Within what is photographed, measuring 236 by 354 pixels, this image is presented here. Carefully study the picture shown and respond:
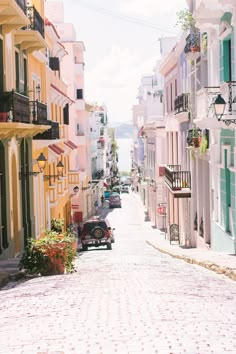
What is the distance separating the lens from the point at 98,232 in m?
29.2

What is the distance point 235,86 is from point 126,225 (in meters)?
34.1

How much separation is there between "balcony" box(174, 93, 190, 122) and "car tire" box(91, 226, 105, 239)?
226 inches

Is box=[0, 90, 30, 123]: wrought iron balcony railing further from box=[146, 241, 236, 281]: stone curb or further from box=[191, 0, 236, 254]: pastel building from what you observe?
box=[146, 241, 236, 281]: stone curb

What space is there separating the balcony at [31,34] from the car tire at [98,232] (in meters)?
8.76

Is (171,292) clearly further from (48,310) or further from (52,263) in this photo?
(52,263)

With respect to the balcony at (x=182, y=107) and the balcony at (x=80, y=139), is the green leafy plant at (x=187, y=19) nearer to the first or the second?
the balcony at (x=182, y=107)

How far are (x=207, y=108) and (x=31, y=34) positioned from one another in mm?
5942

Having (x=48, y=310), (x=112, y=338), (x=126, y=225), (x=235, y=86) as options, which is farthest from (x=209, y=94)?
(x=126, y=225)

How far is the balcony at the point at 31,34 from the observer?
68.8 ft

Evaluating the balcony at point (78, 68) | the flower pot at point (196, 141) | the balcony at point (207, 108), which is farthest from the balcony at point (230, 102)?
the balcony at point (78, 68)

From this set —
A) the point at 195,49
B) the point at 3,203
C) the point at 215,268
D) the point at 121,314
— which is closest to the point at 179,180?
the point at 195,49

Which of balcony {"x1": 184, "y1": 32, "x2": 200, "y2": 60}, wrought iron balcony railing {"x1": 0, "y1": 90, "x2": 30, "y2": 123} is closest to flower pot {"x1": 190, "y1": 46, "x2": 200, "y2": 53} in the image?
balcony {"x1": 184, "y1": 32, "x2": 200, "y2": 60}

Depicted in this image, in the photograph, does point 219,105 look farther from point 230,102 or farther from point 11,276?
point 11,276

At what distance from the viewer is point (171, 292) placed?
36.6 feet
